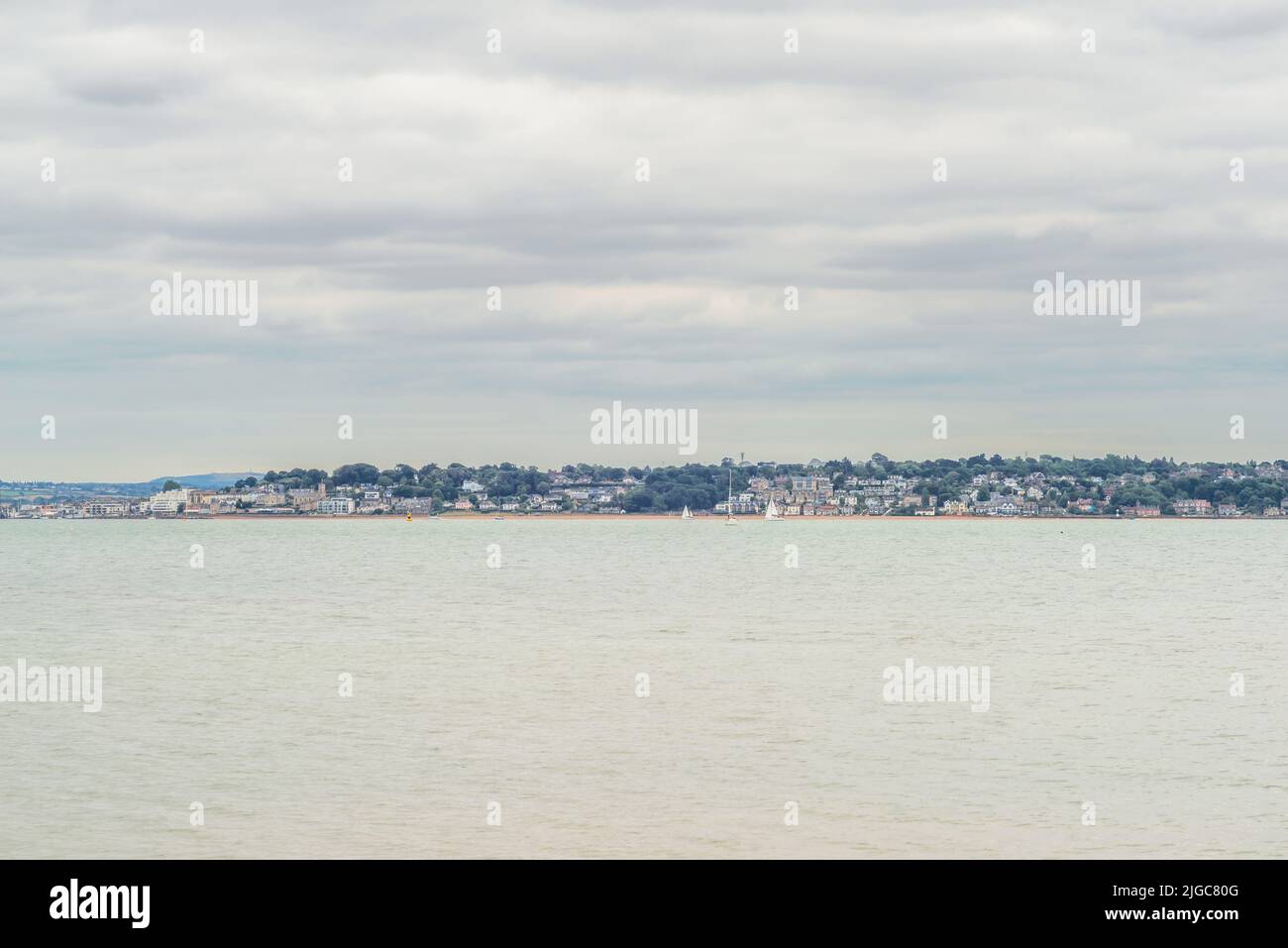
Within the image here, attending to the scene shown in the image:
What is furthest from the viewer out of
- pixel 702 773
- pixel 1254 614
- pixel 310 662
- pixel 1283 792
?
pixel 1254 614

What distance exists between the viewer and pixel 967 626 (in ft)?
195

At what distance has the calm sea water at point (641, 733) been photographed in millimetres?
21703

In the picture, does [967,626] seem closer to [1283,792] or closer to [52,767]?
[1283,792]

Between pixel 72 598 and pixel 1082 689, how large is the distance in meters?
55.3

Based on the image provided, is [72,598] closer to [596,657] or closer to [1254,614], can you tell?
[596,657]

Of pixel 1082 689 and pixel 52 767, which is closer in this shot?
pixel 52 767

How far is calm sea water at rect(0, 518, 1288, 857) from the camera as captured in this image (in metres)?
21.7

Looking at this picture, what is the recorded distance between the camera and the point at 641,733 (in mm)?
30516
